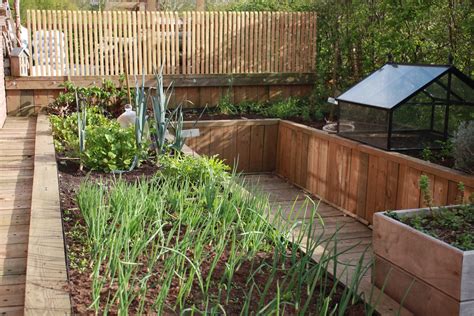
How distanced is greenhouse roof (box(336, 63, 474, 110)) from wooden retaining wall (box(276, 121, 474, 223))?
1.36 ft

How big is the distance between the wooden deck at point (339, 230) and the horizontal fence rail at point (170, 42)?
6.69 feet

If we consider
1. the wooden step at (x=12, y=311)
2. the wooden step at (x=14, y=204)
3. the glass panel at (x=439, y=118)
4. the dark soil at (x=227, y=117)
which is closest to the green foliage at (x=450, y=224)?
the wooden step at (x=12, y=311)

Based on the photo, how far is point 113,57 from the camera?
8445 millimetres

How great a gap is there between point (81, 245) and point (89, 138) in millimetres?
1910

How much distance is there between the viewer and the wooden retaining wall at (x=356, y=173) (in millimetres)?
4812

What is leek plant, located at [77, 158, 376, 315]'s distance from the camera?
96.3 inches

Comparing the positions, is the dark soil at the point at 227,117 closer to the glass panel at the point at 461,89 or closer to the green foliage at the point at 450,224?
the glass panel at the point at 461,89

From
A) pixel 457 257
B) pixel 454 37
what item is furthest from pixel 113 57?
pixel 457 257

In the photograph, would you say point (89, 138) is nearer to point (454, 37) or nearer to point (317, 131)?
point (317, 131)

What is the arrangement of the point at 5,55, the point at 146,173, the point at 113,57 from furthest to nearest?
the point at 5,55 < the point at 113,57 < the point at 146,173

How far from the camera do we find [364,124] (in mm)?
5824

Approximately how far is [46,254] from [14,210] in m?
1.28

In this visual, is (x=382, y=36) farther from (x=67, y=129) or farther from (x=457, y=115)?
(x=67, y=129)

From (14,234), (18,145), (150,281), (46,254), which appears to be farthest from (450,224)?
(18,145)
